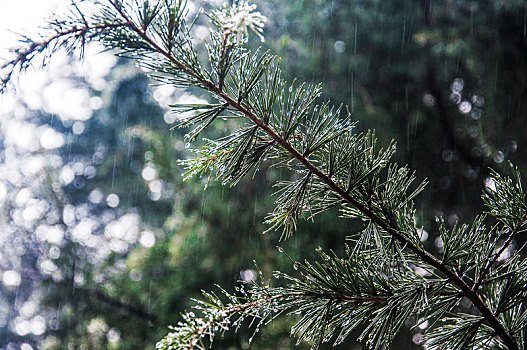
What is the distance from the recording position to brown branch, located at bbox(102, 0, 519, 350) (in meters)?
0.52

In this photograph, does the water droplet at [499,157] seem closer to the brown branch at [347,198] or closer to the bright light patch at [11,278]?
the brown branch at [347,198]

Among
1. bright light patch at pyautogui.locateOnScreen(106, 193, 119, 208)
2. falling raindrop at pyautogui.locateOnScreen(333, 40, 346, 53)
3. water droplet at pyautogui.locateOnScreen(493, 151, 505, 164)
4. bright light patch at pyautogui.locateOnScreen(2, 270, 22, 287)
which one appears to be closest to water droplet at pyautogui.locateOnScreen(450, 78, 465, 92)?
water droplet at pyautogui.locateOnScreen(493, 151, 505, 164)

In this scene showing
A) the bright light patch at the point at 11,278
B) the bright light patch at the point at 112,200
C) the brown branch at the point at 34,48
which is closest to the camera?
the brown branch at the point at 34,48

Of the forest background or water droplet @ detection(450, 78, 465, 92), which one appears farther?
water droplet @ detection(450, 78, 465, 92)

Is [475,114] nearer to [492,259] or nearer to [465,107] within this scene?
[465,107]

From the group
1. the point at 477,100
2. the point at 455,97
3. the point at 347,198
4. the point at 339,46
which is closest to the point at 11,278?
the point at 339,46

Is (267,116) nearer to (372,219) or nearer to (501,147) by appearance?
(372,219)

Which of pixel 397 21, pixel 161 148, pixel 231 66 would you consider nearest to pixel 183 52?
pixel 231 66

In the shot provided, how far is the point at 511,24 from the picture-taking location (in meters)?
2.80

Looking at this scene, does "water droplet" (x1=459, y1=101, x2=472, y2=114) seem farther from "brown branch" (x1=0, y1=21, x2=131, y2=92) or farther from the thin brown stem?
"brown branch" (x1=0, y1=21, x2=131, y2=92)

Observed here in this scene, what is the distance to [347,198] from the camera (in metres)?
0.58

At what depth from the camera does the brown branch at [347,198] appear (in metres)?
0.52

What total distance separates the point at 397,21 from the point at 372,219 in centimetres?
284

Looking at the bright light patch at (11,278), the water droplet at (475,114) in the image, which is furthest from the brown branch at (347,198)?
the bright light patch at (11,278)
